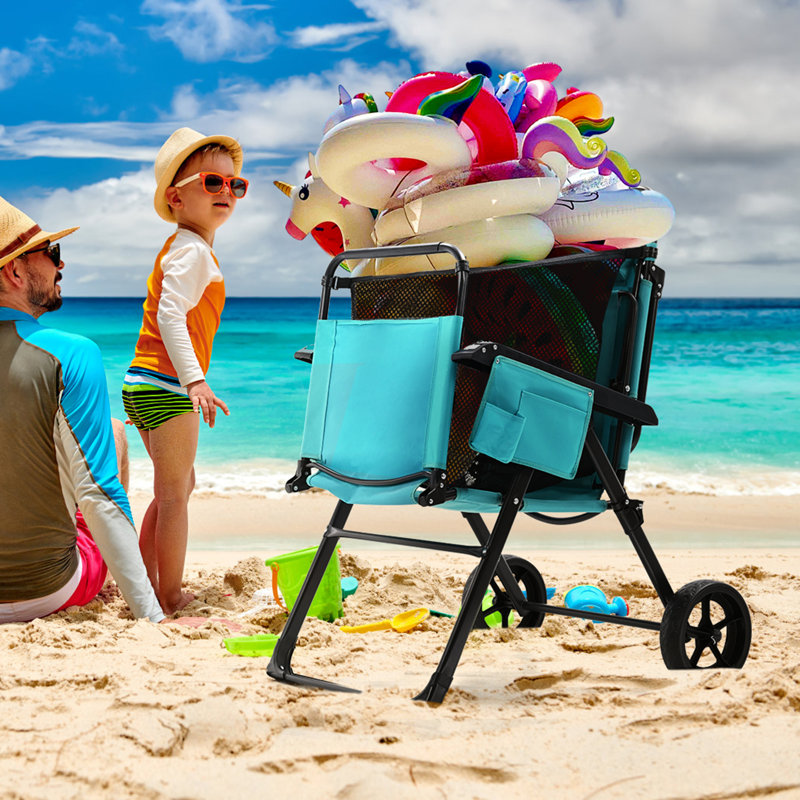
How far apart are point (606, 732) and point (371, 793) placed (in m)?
0.56

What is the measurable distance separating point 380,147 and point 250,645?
1445mm

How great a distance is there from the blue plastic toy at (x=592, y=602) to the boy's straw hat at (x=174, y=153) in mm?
1961

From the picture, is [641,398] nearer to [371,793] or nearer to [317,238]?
[317,238]

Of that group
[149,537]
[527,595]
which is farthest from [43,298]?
[527,595]

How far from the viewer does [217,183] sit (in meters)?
3.21

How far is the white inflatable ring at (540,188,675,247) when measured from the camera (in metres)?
2.51

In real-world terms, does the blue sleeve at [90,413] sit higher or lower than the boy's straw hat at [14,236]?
lower

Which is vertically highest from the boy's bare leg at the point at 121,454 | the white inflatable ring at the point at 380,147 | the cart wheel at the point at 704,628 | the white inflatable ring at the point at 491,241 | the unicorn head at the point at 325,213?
the white inflatable ring at the point at 380,147

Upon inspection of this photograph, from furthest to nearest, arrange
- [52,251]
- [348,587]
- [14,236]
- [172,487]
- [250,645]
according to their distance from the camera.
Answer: [348,587] < [172,487] < [52,251] < [14,236] < [250,645]

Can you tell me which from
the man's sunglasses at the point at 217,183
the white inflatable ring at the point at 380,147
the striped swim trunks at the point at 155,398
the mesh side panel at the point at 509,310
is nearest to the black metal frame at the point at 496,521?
the mesh side panel at the point at 509,310

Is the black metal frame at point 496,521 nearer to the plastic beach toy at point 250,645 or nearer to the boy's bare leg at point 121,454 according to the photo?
the plastic beach toy at point 250,645

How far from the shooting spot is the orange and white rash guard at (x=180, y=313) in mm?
2982

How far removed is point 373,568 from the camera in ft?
12.6

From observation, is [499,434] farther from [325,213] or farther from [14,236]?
[14,236]
